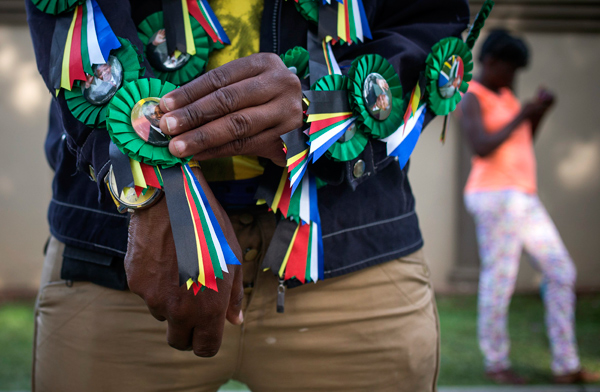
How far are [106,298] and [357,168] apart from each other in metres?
0.53

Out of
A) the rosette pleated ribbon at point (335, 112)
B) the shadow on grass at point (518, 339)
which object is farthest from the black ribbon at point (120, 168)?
the shadow on grass at point (518, 339)

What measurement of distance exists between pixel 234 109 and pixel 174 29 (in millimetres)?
277

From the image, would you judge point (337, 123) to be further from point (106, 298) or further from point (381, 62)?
point (106, 298)

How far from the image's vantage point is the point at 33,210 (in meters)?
5.19

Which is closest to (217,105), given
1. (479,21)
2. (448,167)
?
(479,21)

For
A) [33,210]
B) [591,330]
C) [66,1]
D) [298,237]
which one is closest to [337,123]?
[298,237]

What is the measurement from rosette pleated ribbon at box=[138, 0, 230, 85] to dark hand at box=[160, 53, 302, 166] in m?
0.20

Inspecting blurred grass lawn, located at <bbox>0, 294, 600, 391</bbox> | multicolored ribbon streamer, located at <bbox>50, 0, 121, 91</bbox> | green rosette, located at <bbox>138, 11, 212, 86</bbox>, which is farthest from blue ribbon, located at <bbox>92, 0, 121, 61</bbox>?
blurred grass lawn, located at <bbox>0, 294, 600, 391</bbox>

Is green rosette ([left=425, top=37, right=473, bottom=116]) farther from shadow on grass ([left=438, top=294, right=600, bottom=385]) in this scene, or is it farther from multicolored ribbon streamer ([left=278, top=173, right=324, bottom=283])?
shadow on grass ([left=438, top=294, right=600, bottom=385])

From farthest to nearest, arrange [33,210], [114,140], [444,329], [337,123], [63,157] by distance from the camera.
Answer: [33,210], [444,329], [63,157], [337,123], [114,140]

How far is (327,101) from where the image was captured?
859 millimetres

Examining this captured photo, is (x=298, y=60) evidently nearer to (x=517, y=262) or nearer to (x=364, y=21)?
(x=364, y=21)

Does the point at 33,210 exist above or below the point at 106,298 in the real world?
below

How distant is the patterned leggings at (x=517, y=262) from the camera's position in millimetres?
3033
